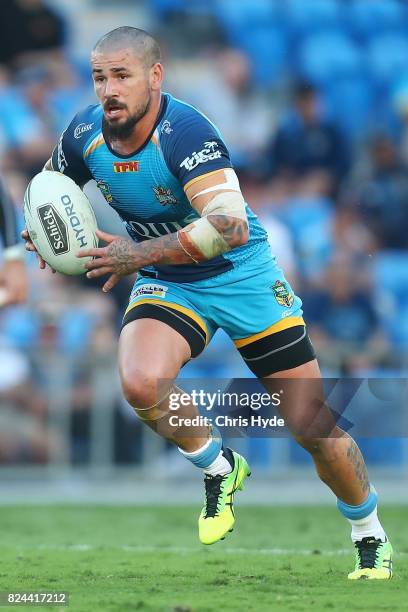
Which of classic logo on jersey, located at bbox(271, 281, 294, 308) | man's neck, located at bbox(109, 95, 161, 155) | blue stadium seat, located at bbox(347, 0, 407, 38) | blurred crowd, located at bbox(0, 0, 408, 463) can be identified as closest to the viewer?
man's neck, located at bbox(109, 95, 161, 155)

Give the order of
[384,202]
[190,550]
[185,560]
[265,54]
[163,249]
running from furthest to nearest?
1. [265,54]
2. [384,202]
3. [190,550]
4. [185,560]
5. [163,249]

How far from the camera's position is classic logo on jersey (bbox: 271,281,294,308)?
685 centimetres

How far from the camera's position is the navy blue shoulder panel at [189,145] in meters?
6.32

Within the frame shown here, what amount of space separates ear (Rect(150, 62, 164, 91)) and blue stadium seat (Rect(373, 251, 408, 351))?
6.77 meters

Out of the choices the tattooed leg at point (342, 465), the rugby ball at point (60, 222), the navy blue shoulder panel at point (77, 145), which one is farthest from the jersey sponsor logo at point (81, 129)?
the tattooed leg at point (342, 465)

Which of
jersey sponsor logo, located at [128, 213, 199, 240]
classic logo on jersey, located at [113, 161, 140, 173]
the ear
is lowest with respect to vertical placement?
jersey sponsor logo, located at [128, 213, 199, 240]

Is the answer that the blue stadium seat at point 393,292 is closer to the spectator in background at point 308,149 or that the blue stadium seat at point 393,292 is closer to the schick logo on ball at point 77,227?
the spectator in background at point 308,149

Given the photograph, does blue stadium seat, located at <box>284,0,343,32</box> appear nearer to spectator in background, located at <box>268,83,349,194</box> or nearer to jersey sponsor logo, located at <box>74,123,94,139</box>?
spectator in background, located at <box>268,83,349,194</box>

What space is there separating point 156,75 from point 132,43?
22 cm

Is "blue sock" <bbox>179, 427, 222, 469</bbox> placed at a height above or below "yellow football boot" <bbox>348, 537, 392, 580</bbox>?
A: above

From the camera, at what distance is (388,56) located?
16.9 metres

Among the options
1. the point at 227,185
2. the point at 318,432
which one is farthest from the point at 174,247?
the point at 318,432

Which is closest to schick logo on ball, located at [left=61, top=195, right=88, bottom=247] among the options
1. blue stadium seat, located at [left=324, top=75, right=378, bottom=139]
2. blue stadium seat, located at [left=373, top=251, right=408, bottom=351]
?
A: blue stadium seat, located at [left=373, top=251, right=408, bottom=351]

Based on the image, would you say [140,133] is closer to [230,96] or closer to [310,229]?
[310,229]
